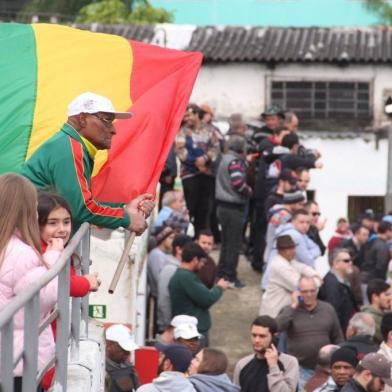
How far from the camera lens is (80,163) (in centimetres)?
802

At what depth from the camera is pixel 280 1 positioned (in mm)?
37906

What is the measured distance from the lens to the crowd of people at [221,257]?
721 cm

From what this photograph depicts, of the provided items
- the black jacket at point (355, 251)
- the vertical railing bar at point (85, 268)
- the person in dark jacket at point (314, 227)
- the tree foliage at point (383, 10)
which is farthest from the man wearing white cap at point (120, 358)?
A: the tree foliage at point (383, 10)

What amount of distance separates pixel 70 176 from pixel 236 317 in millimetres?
10153

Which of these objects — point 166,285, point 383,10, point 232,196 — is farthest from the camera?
point 383,10

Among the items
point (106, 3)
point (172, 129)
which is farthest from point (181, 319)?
point (106, 3)

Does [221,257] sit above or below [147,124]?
below

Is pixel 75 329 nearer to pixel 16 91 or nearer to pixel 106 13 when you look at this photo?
pixel 16 91

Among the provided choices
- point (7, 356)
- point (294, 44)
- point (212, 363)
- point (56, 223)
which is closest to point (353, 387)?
point (212, 363)

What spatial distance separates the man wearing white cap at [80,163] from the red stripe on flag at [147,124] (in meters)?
1.08

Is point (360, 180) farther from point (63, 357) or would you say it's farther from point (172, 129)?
point (63, 357)

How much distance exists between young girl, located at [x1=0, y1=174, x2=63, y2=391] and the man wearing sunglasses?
8.47m

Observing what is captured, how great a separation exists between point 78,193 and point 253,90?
21.2 metres

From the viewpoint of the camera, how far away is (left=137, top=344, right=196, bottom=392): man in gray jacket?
10031 millimetres
